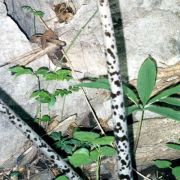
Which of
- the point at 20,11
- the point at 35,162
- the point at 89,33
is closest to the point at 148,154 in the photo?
the point at 35,162

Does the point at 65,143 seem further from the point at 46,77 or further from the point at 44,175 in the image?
the point at 46,77

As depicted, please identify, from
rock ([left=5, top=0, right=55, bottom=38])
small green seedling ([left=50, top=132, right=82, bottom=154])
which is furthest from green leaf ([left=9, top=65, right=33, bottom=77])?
small green seedling ([left=50, top=132, right=82, bottom=154])

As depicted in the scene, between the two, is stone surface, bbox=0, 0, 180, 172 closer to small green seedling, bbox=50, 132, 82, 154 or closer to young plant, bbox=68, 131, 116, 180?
small green seedling, bbox=50, 132, 82, 154

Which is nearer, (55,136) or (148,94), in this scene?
(148,94)

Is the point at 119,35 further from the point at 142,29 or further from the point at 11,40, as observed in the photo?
the point at 11,40

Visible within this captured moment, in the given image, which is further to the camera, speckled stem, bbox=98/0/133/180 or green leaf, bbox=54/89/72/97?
green leaf, bbox=54/89/72/97

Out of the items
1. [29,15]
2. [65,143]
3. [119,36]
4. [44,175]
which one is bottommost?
[44,175]

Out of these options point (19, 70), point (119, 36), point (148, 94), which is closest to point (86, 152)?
point (148, 94)
